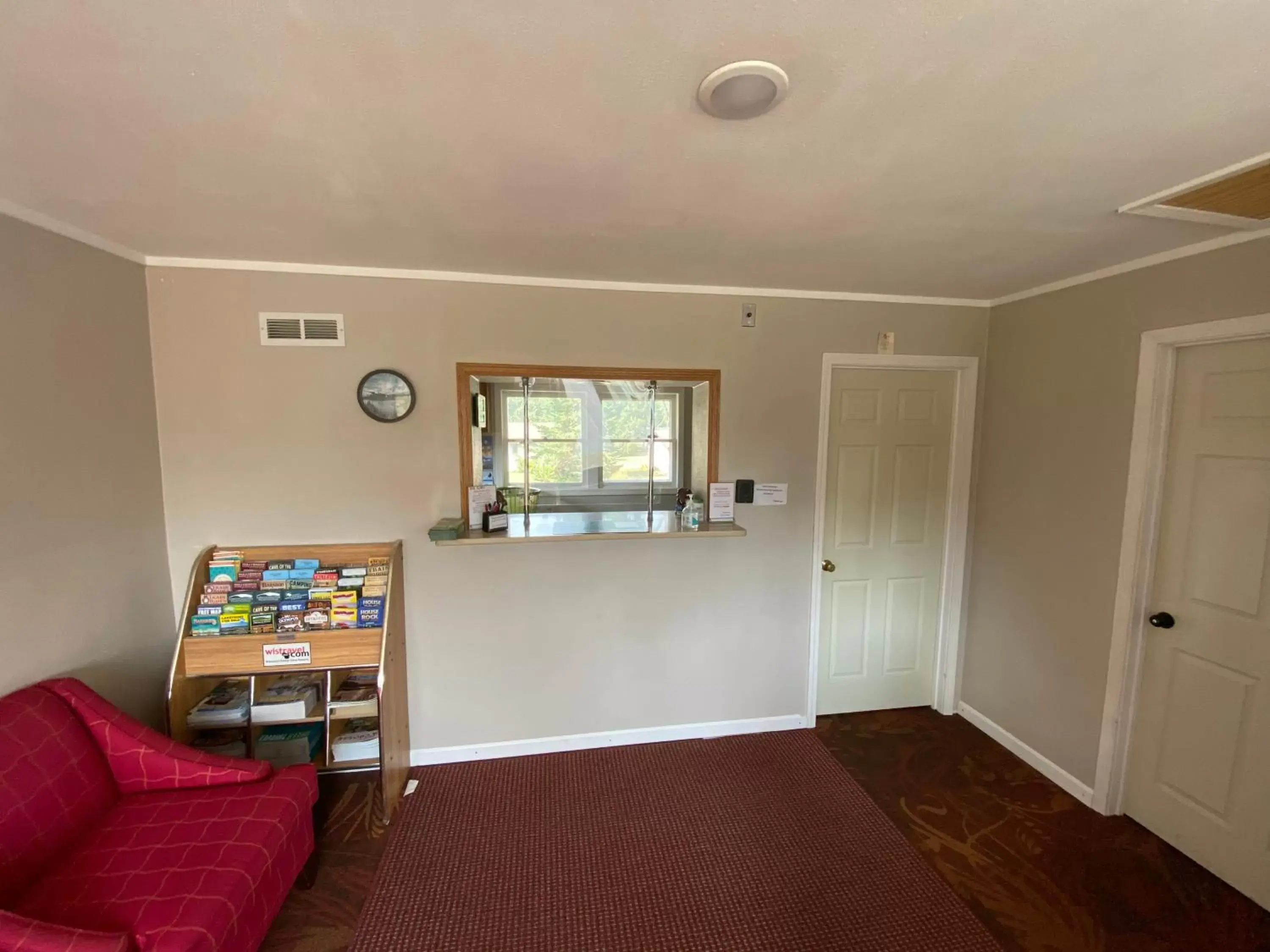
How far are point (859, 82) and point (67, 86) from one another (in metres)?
1.57

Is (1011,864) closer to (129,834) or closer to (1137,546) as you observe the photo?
(1137,546)

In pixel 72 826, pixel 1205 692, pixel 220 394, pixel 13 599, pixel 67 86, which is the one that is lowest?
pixel 72 826

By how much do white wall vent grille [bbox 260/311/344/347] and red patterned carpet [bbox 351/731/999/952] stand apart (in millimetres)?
2101

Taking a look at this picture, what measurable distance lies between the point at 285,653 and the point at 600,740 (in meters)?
1.54

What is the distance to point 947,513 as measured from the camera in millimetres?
3008

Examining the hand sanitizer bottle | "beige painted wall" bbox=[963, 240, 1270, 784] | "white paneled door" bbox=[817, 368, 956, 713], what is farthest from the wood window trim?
"beige painted wall" bbox=[963, 240, 1270, 784]

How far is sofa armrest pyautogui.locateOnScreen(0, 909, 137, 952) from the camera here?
1171 millimetres

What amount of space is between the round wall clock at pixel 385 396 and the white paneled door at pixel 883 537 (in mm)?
2109

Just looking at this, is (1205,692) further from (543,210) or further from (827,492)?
(543,210)

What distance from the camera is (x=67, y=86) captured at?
41.6 inches

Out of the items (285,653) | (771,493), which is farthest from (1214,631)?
(285,653)

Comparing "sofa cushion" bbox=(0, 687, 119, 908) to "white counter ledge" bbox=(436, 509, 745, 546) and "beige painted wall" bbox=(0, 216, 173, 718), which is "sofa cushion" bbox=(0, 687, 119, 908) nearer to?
"beige painted wall" bbox=(0, 216, 173, 718)

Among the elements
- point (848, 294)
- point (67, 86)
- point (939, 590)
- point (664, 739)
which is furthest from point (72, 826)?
point (939, 590)

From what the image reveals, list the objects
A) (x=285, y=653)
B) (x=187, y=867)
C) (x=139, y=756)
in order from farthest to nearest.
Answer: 1. (x=285, y=653)
2. (x=139, y=756)
3. (x=187, y=867)
